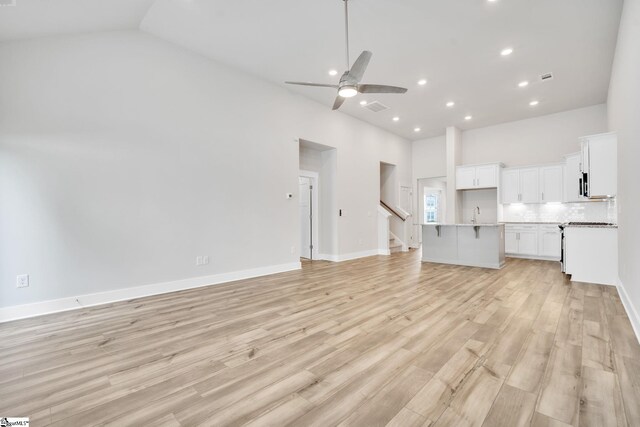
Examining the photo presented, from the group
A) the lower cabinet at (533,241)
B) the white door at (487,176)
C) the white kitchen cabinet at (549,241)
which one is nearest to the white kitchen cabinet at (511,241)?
the lower cabinet at (533,241)

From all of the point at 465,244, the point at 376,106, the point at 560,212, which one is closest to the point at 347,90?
the point at 376,106

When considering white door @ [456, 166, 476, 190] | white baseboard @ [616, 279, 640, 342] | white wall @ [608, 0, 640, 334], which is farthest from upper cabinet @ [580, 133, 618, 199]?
white door @ [456, 166, 476, 190]

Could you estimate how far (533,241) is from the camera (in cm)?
711

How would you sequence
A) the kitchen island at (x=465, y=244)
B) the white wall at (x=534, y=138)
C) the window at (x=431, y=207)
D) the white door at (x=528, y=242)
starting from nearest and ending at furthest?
the kitchen island at (x=465, y=244), the white wall at (x=534, y=138), the white door at (x=528, y=242), the window at (x=431, y=207)

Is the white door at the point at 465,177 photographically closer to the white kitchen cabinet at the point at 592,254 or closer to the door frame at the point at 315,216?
the white kitchen cabinet at the point at 592,254

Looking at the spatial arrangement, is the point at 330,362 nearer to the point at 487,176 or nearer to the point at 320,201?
the point at 320,201

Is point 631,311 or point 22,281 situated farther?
point 22,281

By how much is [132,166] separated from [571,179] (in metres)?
8.77

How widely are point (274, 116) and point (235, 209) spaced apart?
6.64 ft

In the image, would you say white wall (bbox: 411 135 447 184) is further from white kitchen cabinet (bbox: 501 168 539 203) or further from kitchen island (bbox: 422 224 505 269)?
kitchen island (bbox: 422 224 505 269)

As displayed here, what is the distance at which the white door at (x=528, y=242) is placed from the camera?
23.2ft

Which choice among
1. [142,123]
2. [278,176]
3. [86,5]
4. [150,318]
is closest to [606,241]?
[278,176]

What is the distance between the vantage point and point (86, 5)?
3.20m

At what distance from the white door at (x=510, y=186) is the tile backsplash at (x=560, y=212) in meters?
0.30
